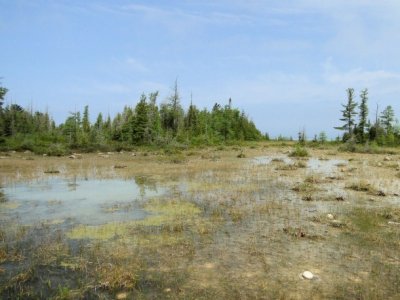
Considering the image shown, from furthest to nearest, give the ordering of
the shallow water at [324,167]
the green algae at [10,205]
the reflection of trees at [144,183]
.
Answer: the shallow water at [324,167], the reflection of trees at [144,183], the green algae at [10,205]

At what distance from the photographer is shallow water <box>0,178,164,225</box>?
10.6m

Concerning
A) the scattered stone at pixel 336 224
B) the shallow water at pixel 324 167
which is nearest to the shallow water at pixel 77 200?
the scattered stone at pixel 336 224

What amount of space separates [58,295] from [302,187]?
1111 cm

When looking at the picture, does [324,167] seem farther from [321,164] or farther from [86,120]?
[86,120]

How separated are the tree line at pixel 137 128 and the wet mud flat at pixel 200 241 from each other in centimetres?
2316

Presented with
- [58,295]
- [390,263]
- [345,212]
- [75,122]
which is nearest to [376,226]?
[345,212]

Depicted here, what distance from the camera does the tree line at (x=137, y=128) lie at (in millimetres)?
41594

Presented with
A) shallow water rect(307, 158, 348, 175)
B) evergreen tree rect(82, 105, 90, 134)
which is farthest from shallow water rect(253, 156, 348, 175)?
evergreen tree rect(82, 105, 90, 134)

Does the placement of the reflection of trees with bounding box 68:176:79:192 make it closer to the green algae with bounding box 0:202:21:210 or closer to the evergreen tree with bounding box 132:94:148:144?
the green algae with bounding box 0:202:21:210

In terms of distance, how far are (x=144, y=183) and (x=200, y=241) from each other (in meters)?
8.91

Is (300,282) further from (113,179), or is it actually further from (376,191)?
(113,179)

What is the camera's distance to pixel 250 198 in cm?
1298

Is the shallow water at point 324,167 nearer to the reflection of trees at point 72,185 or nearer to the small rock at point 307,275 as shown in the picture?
the reflection of trees at point 72,185

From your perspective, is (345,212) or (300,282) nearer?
(300,282)
